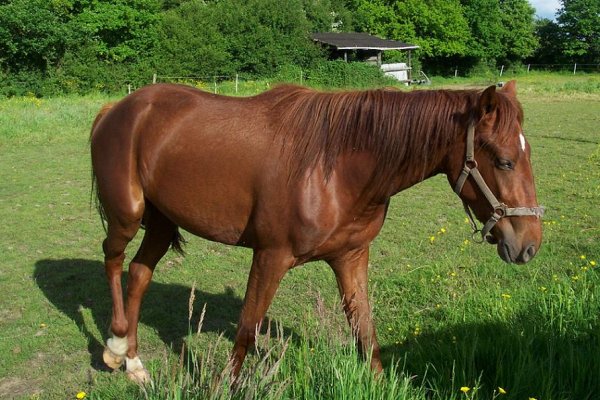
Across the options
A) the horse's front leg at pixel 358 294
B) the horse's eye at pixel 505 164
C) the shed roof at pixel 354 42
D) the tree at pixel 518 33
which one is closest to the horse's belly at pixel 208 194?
the horse's front leg at pixel 358 294

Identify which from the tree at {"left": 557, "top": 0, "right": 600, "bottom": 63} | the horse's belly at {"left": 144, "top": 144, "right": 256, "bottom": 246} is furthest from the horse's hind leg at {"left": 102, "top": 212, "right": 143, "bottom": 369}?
the tree at {"left": 557, "top": 0, "right": 600, "bottom": 63}

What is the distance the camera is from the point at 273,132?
3088 mm

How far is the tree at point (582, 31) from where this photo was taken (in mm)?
53812

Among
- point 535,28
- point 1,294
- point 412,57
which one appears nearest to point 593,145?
point 1,294

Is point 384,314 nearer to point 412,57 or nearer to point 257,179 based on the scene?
point 257,179

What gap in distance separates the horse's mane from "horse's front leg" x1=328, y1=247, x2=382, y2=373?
0.56m

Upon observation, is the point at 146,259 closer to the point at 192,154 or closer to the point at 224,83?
the point at 192,154

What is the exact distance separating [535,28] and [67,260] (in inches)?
2501

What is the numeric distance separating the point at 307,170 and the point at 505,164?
1.02 metres

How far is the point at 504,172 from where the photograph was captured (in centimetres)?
256

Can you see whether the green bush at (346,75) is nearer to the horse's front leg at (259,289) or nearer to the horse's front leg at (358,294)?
the horse's front leg at (358,294)

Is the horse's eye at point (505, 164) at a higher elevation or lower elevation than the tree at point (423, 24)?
lower

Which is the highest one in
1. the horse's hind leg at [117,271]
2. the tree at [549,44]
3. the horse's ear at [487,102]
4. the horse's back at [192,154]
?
the tree at [549,44]

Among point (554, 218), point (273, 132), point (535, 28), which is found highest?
point (535, 28)
